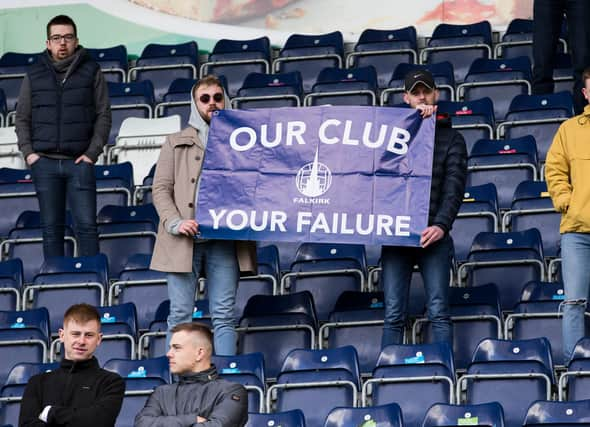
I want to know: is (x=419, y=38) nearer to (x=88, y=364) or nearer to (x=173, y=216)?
(x=173, y=216)

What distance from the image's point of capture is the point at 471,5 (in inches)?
571

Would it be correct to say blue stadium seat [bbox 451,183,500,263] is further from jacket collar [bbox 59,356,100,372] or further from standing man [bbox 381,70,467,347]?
jacket collar [bbox 59,356,100,372]

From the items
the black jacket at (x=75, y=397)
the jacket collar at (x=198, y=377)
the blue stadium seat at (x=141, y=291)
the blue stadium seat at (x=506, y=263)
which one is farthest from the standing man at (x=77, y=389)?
the blue stadium seat at (x=506, y=263)

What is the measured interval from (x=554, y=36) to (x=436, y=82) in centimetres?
116

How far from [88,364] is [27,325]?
8.71 ft

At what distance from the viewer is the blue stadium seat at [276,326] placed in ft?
30.6

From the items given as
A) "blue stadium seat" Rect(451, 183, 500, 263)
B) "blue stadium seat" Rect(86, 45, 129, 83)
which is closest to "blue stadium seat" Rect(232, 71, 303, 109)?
"blue stadium seat" Rect(86, 45, 129, 83)

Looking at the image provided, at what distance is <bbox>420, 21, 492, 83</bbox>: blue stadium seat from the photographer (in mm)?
13164

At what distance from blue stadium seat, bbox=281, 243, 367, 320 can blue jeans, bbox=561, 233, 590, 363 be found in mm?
1701

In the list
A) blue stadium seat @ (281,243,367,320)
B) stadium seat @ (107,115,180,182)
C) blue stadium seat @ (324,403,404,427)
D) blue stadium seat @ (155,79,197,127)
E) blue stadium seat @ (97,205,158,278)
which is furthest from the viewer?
blue stadium seat @ (155,79,197,127)

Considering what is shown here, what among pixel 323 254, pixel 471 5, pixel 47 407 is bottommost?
pixel 47 407

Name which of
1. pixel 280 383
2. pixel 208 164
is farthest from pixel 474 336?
pixel 208 164

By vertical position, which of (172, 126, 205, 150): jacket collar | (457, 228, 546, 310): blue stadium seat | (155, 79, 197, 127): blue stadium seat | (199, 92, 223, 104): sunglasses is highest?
(155, 79, 197, 127): blue stadium seat

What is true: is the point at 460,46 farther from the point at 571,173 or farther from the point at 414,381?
the point at 414,381
